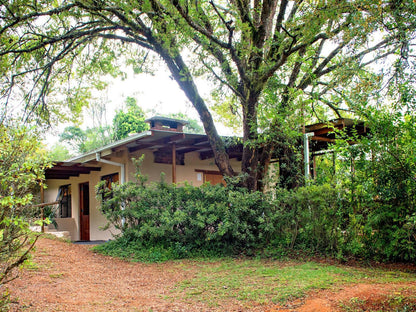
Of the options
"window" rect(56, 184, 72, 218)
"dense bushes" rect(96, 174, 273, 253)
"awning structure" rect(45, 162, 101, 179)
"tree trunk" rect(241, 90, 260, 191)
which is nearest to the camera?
"dense bushes" rect(96, 174, 273, 253)

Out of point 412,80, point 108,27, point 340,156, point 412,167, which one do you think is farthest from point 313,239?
point 108,27

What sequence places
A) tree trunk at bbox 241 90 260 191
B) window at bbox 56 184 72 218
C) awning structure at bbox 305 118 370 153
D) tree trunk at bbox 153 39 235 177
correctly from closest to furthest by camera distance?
tree trunk at bbox 241 90 260 191
awning structure at bbox 305 118 370 153
tree trunk at bbox 153 39 235 177
window at bbox 56 184 72 218

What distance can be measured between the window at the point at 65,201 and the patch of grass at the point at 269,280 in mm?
10112

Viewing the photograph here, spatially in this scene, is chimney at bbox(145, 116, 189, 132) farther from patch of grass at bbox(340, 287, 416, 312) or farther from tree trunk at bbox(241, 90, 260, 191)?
patch of grass at bbox(340, 287, 416, 312)

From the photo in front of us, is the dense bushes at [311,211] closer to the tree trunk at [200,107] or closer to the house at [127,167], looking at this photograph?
the tree trunk at [200,107]

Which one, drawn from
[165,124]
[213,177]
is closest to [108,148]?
[165,124]

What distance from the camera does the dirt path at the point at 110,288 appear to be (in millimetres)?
4492

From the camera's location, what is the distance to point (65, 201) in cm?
1573

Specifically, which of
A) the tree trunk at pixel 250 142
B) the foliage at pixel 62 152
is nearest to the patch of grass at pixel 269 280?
the tree trunk at pixel 250 142

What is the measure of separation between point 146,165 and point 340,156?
6566 millimetres

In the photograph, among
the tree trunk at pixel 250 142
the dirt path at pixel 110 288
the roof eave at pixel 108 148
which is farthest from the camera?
the roof eave at pixel 108 148

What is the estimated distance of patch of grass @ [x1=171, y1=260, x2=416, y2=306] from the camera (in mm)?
4840

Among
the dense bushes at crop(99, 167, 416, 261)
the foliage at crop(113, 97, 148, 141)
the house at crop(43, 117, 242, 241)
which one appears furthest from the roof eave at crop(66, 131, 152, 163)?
the foliage at crop(113, 97, 148, 141)

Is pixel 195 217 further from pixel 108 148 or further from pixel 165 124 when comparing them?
pixel 165 124
